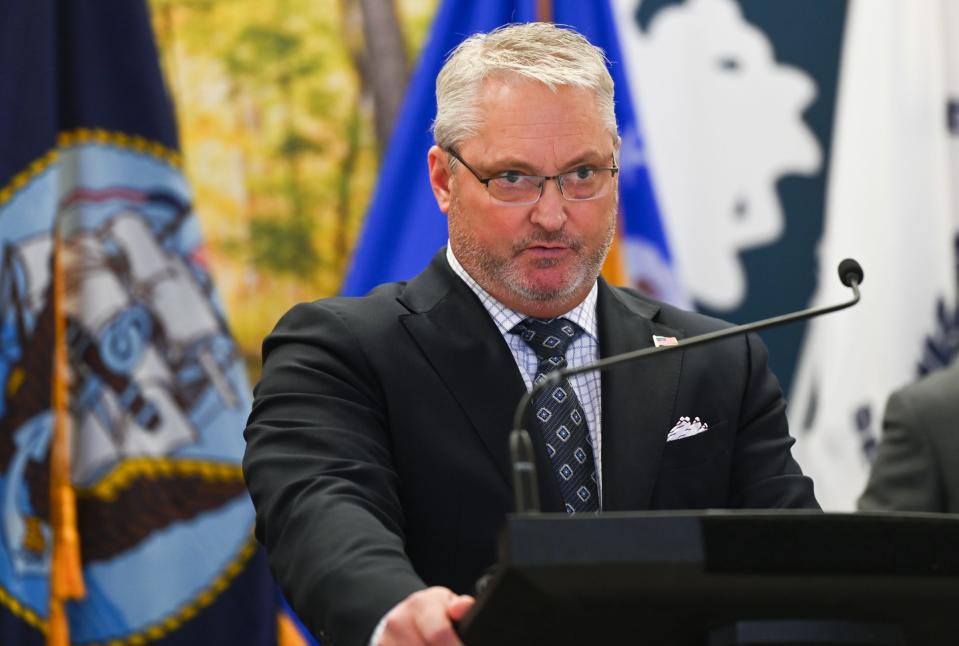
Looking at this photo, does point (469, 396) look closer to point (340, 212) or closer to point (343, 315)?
point (343, 315)

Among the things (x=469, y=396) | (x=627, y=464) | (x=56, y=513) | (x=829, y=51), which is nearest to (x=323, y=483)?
(x=469, y=396)

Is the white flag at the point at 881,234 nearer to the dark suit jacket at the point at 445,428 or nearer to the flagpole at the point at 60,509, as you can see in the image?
the dark suit jacket at the point at 445,428

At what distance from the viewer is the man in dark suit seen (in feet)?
7.00

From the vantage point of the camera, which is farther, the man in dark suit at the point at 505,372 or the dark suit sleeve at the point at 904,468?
the dark suit sleeve at the point at 904,468

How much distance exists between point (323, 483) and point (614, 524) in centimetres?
72

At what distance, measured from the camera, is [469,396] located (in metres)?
2.22

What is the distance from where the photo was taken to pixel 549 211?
225 centimetres

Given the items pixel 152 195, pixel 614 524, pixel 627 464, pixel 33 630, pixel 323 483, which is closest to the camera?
pixel 614 524

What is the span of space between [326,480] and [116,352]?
196 centimetres

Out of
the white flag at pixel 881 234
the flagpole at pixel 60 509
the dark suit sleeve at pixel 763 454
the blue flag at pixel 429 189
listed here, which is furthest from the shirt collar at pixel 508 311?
the white flag at pixel 881 234

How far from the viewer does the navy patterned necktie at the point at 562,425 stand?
86.4 inches

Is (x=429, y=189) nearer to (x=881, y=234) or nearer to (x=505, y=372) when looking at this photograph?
(x=881, y=234)

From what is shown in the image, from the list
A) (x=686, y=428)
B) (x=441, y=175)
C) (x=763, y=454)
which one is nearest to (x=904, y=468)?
(x=763, y=454)

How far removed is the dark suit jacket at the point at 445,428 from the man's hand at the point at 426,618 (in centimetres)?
22
